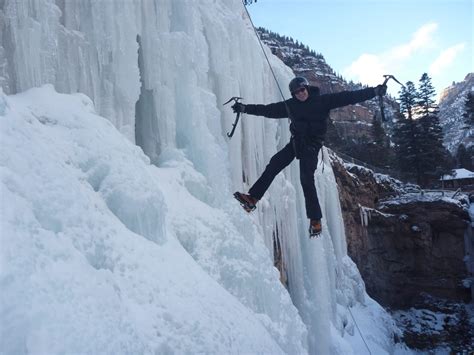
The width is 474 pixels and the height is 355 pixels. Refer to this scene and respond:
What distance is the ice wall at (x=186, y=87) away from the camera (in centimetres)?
414

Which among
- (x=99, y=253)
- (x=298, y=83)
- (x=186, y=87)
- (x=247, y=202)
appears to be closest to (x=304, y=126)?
(x=298, y=83)

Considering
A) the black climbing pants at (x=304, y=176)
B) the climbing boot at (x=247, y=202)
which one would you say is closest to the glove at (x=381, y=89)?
the black climbing pants at (x=304, y=176)

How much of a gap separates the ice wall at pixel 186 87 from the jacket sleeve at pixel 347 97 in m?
1.76

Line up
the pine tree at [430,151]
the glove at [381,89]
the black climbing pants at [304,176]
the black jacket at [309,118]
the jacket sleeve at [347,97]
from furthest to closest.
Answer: the pine tree at [430,151], the black climbing pants at [304,176], the black jacket at [309,118], the jacket sleeve at [347,97], the glove at [381,89]

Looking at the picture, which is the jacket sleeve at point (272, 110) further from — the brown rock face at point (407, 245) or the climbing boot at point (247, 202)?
the brown rock face at point (407, 245)

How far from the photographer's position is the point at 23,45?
384cm

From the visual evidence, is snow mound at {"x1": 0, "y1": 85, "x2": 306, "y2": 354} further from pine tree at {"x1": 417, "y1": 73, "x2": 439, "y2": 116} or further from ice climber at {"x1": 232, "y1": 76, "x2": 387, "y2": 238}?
pine tree at {"x1": 417, "y1": 73, "x2": 439, "y2": 116}

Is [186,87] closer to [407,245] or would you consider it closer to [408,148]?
[407,245]

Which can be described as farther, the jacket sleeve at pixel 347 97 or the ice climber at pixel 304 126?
the ice climber at pixel 304 126

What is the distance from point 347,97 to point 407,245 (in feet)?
53.3

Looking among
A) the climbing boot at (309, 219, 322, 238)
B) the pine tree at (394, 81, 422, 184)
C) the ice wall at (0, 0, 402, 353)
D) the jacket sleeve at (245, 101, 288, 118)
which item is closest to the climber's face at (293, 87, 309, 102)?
the jacket sleeve at (245, 101, 288, 118)

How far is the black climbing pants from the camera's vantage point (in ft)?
15.3

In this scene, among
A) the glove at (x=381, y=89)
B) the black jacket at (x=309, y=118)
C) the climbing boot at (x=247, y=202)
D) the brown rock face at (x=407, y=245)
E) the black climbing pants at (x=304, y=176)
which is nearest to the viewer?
the glove at (x=381, y=89)

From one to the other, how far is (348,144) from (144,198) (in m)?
34.9
